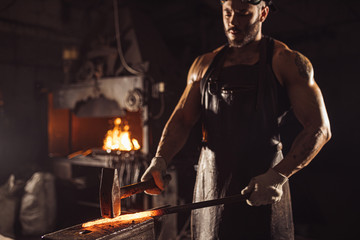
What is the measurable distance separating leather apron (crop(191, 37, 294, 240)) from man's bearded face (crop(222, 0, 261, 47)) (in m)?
0.13

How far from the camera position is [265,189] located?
1.82 meters

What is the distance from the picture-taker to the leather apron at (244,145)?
2.07 meters

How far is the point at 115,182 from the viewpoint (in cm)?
177

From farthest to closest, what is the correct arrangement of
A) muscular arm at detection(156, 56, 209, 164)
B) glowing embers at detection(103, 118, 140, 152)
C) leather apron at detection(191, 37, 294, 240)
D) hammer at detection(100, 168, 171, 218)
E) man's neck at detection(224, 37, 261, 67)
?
glowing embers at detection(103, 118, 140, 152)
muscular arm at detection(156, 56, 209, 164)
man's neck at detection(224, 37, 261, 67)
leather apron at detection(191, 37, 294, 240)
hammer at detection(100, 168, 171, 218)

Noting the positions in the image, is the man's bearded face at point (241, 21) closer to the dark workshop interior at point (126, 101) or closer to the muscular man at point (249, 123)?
the muscular man at point (249, 123)

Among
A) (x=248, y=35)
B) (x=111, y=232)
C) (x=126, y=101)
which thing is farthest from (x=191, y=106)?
(x=126, y=101)

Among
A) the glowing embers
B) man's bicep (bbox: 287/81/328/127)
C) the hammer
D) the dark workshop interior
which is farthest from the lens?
the glowing embers

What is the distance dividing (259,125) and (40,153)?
6543 millimetres

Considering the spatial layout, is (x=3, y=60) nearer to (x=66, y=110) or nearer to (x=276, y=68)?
(x=66, y=110)

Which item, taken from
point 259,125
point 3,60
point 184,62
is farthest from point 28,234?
point 259,125

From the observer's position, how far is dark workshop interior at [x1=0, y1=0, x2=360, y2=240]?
16.3 feet

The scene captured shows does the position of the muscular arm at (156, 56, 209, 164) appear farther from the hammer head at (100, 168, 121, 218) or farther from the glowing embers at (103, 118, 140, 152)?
the glowing embers at (103, 118, 140, 152)

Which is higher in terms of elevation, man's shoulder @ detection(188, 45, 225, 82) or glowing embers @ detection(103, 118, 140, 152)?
man's shoulder @ detection(188, 45, 225, 82)

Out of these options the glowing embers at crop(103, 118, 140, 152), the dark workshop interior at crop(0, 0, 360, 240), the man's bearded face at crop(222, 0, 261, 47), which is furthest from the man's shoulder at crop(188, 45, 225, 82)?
the glowing embers at crop(103, 118, 140, 152)
